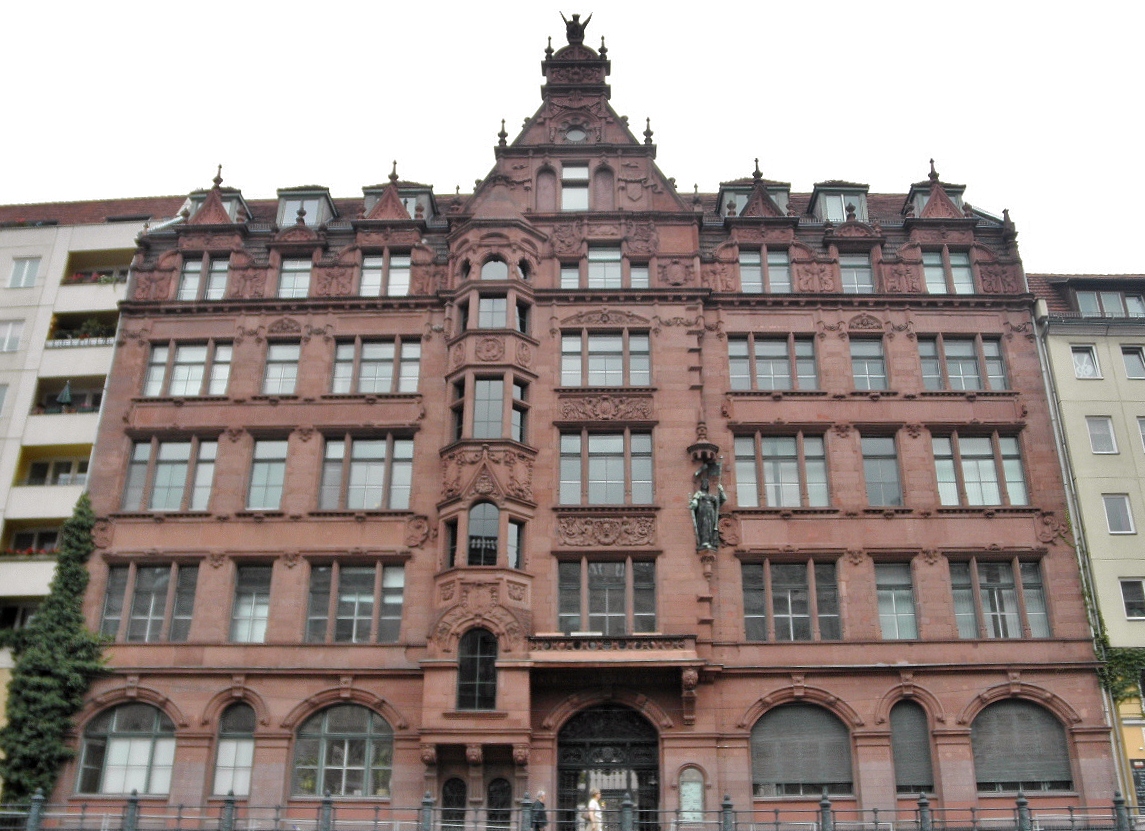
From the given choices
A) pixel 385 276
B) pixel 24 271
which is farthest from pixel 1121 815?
pixel 24 271

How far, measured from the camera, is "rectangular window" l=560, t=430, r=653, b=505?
32.4 metres

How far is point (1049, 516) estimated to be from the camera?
32500 mm

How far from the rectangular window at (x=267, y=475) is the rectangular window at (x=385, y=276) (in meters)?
6.10

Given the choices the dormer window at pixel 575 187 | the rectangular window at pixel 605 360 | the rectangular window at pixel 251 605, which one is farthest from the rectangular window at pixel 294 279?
the rectangular window at pixel 251 605

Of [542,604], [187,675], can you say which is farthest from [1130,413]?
[187,675]

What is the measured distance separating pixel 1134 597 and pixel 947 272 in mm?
11973

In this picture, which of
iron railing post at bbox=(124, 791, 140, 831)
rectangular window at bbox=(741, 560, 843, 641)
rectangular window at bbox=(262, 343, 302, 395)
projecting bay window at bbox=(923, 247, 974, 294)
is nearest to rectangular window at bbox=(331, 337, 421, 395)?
rectangular window at bbox=(262, 343, 302, 395)

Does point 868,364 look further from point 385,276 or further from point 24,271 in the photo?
point 24,271

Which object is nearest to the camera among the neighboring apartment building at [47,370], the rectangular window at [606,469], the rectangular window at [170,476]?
the rectangular window at [606,469]

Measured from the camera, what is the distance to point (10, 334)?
121ft

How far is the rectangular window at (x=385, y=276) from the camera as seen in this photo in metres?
36.4

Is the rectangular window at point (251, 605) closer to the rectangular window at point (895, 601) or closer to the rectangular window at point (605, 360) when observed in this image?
the rectangular window at point (605, 360)

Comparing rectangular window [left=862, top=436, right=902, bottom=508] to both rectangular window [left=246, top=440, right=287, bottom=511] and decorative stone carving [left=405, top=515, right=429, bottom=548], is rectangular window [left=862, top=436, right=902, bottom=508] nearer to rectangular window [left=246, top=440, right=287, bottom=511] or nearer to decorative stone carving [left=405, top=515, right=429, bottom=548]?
decorative stone carving [left=405, top=515, right=429, bottom=548]

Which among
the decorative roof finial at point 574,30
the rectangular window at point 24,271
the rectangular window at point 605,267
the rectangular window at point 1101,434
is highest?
the decorative roof finial at point 574,30
